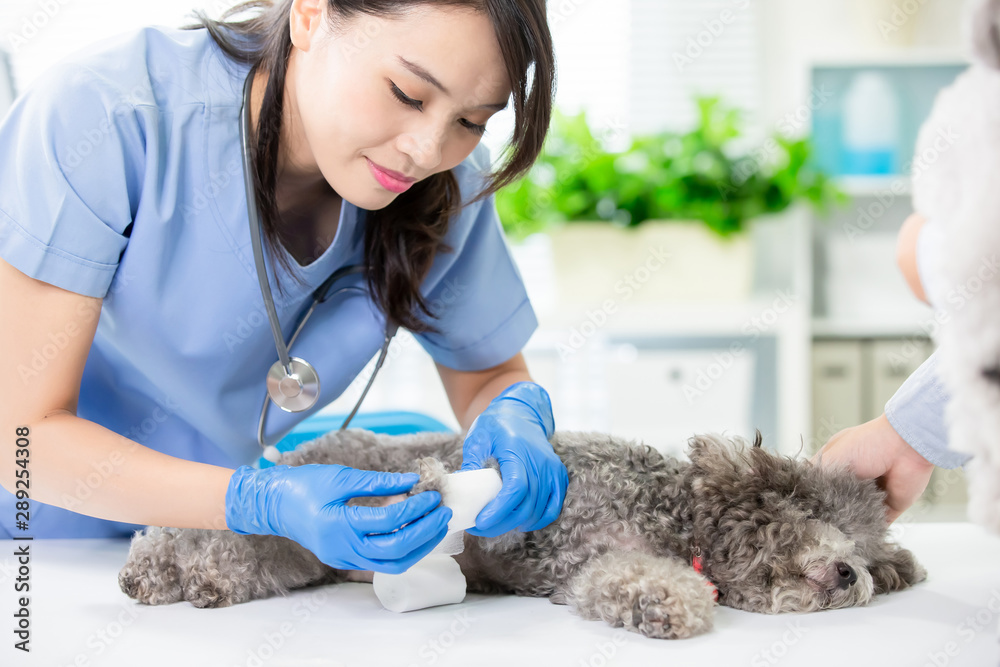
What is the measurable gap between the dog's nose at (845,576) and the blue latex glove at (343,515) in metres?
0.47

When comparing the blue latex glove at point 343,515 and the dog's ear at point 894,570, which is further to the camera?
the dog's ear at point 894,570

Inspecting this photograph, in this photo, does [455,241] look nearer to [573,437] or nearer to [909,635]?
[573,437]

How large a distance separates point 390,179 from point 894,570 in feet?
2.77

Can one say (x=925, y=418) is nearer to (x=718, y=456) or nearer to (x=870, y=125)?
(x=718, y=456)

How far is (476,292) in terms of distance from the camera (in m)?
1.32

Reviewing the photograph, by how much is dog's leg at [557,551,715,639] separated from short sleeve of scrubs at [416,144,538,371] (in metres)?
0.54

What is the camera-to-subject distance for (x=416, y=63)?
916mm

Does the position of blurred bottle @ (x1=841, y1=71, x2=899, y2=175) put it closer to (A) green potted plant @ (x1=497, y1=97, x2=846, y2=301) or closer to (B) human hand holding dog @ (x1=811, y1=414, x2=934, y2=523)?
(A) green potted plant @ (x1=497, y1=97, x2=846, y2=301)

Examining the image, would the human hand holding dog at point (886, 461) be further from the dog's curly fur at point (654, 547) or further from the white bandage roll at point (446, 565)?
the white bandage roll at point (446, 565)

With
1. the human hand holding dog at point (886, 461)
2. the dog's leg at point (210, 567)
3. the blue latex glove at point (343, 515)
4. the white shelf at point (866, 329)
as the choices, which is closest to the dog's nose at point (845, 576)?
the human hand holding dog at point (886, 461)

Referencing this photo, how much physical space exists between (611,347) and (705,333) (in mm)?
402

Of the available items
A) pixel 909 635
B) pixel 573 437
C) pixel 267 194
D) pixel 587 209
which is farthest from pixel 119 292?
pixel 587 209

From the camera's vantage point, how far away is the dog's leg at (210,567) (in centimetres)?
93

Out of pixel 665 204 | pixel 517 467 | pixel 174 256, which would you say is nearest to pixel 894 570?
pixel 517 467
